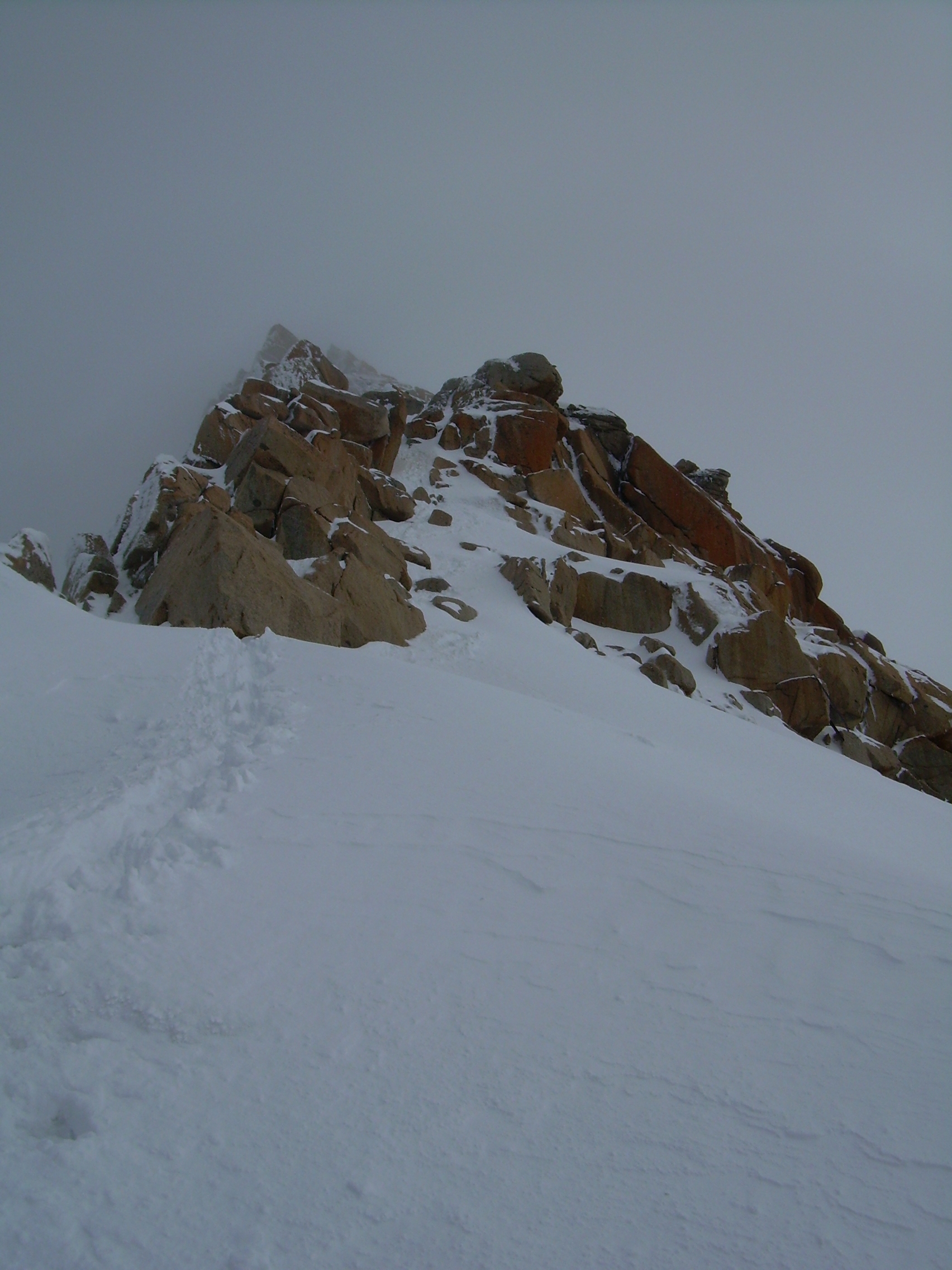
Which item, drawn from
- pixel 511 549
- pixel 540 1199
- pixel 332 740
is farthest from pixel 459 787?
pixel 511 549

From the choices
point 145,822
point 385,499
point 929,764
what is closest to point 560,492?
point 385,499

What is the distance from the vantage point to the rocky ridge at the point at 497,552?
11.8 m

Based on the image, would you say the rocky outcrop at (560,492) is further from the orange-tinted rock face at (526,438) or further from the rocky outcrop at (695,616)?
the rocky outcrop at (695,616)

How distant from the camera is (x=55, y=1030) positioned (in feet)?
8.07

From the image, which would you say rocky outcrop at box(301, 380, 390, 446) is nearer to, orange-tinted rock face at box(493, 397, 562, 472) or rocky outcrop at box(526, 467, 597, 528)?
rocky outcrop at box(526, 467, 597, 528)

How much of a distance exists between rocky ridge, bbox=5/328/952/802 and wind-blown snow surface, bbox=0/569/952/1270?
20.0ft

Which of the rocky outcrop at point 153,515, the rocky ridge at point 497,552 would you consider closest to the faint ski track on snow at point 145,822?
the rocky ridge at point 497,552

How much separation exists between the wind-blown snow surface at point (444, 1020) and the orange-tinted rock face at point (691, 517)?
29492 millimetres

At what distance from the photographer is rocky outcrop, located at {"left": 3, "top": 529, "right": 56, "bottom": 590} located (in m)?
11.7

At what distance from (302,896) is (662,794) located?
3.08 meters

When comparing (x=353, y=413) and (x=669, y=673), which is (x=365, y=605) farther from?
(x=353, y=413)

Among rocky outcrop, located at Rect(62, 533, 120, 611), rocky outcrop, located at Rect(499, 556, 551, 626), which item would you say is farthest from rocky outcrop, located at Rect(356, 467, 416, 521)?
A: rocky outcrop, located at Rect(62, 533, 120, 611)

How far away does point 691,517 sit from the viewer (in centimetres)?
3309

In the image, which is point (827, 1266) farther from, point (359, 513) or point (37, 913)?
point (359, 513)
